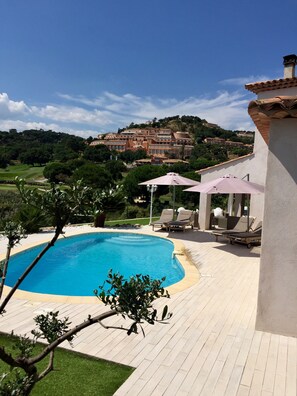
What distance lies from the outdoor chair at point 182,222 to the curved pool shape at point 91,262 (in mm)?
1338

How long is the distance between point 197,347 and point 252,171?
11.7 metres

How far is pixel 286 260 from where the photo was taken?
4.87 metres

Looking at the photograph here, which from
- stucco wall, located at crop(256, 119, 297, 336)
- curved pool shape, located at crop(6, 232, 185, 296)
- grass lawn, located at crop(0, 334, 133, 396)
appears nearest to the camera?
grass lawn, located at crop(0, 334, 133, 396)

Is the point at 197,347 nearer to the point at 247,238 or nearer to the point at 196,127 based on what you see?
the point at 247,238

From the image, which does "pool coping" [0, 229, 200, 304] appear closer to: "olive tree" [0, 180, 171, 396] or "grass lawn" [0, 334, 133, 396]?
"olive tree" [0, 180, 171, 396]

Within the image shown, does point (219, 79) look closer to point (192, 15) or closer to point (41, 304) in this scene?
point (192, 15)

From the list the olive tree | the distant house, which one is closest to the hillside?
the distant house

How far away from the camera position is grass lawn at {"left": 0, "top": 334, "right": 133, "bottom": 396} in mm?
3570

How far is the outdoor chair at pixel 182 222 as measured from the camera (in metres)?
15.1

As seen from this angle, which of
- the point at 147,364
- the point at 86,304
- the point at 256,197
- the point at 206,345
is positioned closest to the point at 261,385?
the point at 206,345

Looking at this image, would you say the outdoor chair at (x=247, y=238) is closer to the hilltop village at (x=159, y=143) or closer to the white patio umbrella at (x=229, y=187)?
the white patio umbrella at (x=229, y=187)

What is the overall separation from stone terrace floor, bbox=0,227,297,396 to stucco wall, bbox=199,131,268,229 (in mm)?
8118

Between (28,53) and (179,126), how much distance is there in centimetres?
15486

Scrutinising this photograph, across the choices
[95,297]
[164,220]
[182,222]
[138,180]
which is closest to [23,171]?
[138,180]
